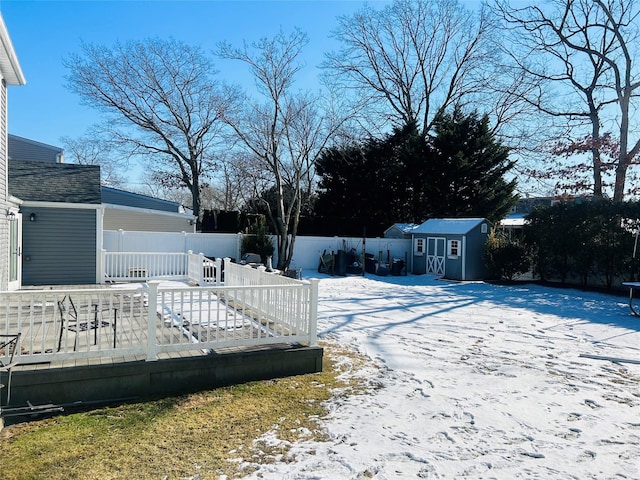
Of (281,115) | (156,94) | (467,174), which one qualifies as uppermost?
(156,94)

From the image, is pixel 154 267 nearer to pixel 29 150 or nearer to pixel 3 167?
pixel 3 167

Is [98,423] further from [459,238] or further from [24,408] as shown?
[459,238]

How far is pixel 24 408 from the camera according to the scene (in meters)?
3.82

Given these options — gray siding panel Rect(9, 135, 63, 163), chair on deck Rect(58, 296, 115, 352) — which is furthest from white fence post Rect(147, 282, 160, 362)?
gray siding panel Rect(9, 135, 63, 163)

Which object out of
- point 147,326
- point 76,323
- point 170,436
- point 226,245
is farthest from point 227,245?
point 170,436

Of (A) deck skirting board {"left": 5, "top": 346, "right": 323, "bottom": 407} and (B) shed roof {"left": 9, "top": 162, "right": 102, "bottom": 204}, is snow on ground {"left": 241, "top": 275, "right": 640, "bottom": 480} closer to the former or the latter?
(A) deck skirting board {"left": 5, "top": 346, "right": 323, "bottom": 407}

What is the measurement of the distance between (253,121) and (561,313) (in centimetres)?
1288

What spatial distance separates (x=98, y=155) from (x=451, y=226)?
27660 millimetres

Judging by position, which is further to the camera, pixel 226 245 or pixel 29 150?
pixel 29 150

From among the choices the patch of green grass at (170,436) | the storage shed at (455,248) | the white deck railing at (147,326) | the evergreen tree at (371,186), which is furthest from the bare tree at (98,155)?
the patch of green grass at (170,436)

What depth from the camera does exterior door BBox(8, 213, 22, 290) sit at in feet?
28.2

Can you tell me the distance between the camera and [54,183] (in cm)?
Answer: 1105

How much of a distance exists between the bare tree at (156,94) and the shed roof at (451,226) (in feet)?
38.1

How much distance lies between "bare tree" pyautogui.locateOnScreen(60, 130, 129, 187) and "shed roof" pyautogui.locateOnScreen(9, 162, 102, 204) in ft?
45.9
